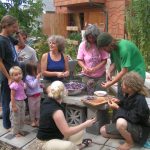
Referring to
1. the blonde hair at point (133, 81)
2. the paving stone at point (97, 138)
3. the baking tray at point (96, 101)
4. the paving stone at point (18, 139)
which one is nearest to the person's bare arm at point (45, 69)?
the baking tray at point (96, 101)

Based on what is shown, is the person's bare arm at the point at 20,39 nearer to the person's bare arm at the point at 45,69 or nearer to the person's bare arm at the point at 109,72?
the person's bare arm at the point at 45,69

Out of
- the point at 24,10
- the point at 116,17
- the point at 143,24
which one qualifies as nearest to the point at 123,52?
the point at 24,10

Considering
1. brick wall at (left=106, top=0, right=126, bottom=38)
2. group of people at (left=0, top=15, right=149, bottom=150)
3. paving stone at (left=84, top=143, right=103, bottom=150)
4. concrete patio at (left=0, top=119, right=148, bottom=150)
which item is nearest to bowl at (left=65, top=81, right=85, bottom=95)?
group of people at (left=0, top=15, right=149, bottom=150)

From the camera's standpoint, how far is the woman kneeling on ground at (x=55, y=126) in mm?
3248

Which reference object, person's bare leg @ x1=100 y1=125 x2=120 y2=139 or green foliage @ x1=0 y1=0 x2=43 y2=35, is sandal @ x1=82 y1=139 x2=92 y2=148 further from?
green foliage @ x1=0 y1=0 x2=43 y2=35

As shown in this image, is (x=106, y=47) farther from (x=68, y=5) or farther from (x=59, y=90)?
(x=68, y=5)

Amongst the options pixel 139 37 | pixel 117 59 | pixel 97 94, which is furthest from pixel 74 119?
pixel 139 37

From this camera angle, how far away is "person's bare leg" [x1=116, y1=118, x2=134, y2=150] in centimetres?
374

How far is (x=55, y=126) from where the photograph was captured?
134 inches

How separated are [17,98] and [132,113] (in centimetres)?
169

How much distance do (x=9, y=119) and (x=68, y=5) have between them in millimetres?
9760

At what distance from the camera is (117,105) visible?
3.96 meters

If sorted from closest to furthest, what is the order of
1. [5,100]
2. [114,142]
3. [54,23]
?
1. [114,142]
2. [5,100]
3. [54,23]

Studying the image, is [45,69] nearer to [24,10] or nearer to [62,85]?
[62,85]
